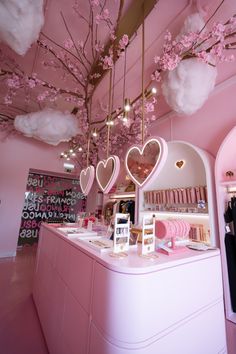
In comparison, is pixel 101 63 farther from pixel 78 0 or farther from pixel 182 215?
pixel 182 215

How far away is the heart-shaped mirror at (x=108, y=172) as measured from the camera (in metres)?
1.61

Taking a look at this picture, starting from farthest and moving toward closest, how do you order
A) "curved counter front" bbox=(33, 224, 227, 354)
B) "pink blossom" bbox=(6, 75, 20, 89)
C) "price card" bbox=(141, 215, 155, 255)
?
1. "pink blossom" bbox=(6, 75, 20, 89)
2. "price card" bbox=(141, 215, 155, 255)
3. "curved counter front" bbox=(33, 224, 227, 354)

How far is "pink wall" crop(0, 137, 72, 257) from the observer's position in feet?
13.5

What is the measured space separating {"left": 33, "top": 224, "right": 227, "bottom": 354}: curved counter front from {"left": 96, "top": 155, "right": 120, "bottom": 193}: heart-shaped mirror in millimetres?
595

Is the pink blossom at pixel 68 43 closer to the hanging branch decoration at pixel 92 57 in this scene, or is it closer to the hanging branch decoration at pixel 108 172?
the hanging branch decoration at pixel 92 57

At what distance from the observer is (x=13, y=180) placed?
429 centimetres

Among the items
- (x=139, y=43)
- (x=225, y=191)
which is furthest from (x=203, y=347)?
(x=139, y=43)

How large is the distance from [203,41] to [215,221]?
1.86 metres

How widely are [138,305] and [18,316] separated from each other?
6.34 feet

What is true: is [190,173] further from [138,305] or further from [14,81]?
[14,81]

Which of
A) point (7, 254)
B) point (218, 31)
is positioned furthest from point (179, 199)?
point (7, 254)

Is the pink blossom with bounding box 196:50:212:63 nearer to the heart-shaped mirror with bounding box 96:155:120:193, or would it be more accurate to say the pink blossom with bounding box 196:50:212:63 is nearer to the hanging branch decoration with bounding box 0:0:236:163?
the hanging branch decoration with bounding box 0:0:236:163

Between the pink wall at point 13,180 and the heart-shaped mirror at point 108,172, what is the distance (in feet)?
11.0

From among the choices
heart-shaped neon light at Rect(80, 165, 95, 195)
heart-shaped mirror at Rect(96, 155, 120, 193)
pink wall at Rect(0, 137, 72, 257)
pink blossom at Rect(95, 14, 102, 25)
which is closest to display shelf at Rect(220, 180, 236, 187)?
heart-shaped mirror at Rect(96, 155, 120, 193)
